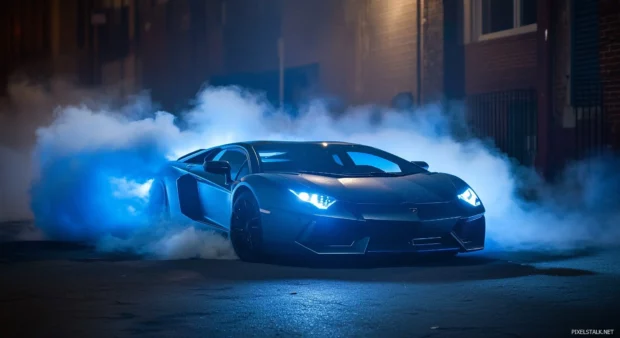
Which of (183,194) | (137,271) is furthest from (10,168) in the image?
(137,271)

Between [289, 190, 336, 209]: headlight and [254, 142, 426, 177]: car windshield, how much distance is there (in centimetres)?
86

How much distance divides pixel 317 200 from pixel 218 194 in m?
1.75

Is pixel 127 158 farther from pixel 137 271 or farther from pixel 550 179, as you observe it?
pixel 550 179

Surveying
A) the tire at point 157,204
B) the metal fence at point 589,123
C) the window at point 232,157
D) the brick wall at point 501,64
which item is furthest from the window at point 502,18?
the tire at point 157,204

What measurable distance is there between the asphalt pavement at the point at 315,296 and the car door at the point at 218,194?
81 cm

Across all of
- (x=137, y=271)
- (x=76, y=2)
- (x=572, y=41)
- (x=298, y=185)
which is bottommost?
(x=137, y=271)

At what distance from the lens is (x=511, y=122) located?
1734cm

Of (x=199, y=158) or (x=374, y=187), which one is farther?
(x=199, y=158)

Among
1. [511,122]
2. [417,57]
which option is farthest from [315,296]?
[417,57]

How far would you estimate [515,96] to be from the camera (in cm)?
1741

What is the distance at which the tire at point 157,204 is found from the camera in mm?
11505

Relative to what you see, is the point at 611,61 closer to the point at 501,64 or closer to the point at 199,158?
the point at 501,64

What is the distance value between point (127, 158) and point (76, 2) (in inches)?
1380

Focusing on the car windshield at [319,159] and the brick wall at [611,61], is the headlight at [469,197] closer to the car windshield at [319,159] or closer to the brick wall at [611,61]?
the car windshield at [319,159]
